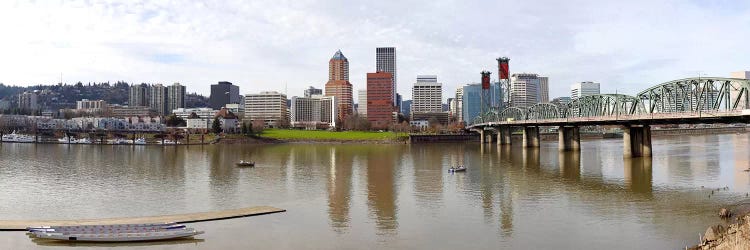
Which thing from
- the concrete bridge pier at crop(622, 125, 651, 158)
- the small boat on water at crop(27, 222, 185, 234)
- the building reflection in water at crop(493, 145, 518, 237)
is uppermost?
the concrete bridge pier at crop(622, 125, 651, 158)

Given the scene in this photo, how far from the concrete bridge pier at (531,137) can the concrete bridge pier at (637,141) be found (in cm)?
4432

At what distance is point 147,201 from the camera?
41094mm

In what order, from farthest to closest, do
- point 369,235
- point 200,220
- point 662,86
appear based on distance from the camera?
point 662,86, point 200,220, point 369,235

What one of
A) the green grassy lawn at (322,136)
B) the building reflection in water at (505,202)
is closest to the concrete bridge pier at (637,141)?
the building reflection in water at (505,202)

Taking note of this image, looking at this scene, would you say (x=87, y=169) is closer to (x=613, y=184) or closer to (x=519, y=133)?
(x=613, y=184)

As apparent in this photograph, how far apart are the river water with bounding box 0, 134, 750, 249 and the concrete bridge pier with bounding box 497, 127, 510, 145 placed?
76.5m

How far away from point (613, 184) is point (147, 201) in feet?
139

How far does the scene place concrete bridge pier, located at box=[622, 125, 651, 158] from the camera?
81.6 meters

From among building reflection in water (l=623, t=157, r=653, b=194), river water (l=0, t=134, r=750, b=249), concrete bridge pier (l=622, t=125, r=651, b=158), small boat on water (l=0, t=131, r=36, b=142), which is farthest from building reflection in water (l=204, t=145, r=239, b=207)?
small boat on water (l=0, t=131, r=36, b=142)

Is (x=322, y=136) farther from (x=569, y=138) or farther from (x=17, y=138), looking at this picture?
(x=569, y=138)

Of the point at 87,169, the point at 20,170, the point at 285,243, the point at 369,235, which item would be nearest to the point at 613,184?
the point at 369,235

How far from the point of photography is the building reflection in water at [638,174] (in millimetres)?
49125

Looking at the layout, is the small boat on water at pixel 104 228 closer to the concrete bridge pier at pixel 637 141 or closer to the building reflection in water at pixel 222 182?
the building reflection in water at pixel 222 182

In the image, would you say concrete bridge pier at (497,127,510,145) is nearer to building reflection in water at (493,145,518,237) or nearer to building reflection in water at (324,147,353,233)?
building reflection in water at (493,145,518,237)
